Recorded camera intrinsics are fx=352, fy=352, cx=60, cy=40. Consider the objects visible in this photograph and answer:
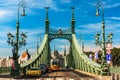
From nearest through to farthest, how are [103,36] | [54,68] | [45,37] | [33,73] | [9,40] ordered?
1. [103,36]
2. [33,73]
3. [9,40]
4. [54,68]
5. [45,37]

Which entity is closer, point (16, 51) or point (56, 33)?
point (16, 51)

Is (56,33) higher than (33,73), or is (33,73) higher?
(56,33)

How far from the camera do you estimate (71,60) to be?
97688 millimetres

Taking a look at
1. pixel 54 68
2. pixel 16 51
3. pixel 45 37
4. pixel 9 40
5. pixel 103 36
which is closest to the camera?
pixel 103 36

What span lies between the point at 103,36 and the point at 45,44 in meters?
54.2

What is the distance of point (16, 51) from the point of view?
4091cm

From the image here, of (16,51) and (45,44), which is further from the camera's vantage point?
(45,44)

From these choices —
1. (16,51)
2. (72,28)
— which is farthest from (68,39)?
(16,51)

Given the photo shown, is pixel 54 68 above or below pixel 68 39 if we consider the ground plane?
below

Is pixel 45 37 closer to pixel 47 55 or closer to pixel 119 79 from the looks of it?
pixel 47 55

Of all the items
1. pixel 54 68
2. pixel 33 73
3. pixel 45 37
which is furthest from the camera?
pixel 45 37

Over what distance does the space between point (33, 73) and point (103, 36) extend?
13175 millimetres

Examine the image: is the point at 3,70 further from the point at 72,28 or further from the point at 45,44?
the point at 72,28

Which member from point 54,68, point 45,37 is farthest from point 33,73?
point 45,37
